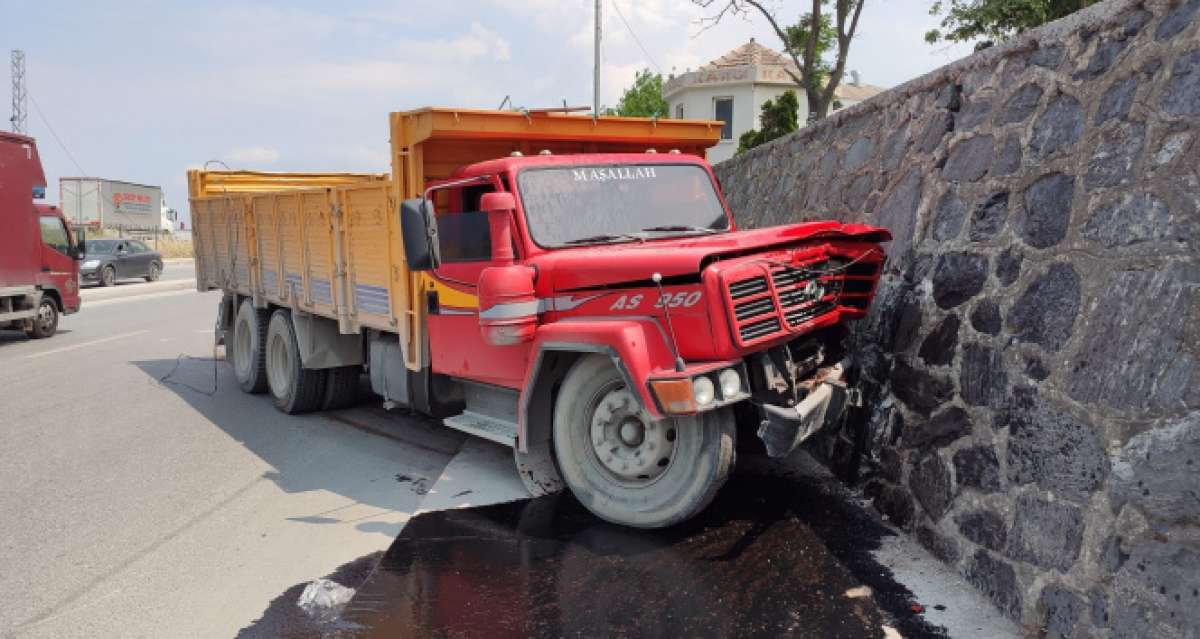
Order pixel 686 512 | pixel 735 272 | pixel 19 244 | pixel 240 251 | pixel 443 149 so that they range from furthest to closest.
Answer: pixel 19 244 → pixel 240 251 → pixel 443 149 → pixel 686 512 → pixel 735 272

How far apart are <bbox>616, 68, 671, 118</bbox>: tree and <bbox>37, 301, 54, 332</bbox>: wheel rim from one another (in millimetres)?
37025

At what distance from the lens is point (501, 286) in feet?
16.5

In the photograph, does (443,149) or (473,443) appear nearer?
(443,149)

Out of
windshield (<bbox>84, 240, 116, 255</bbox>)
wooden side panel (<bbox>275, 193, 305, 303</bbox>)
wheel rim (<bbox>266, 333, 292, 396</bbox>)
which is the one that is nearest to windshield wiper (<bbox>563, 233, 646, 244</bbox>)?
wooden side panel (<bbox>275, 193, 305, 303</bbox>)

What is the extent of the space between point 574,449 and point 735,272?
1562mm

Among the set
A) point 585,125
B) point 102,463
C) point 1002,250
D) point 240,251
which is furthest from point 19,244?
point 1002,250

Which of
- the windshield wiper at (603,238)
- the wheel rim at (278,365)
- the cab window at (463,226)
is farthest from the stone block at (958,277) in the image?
the wheel rim at (278,365)

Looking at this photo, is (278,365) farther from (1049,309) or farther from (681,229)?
(1049,309)

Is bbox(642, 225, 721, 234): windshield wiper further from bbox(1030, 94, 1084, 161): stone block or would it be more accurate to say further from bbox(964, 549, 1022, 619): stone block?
bbox(964, 549, 1022, 619): stone block

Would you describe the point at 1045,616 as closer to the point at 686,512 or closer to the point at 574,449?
the point at 686,512

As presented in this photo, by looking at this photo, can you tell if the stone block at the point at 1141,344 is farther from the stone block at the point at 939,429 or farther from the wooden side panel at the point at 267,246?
the wooden side panel at the point at 267,246

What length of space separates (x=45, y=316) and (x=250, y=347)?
7.52 metres

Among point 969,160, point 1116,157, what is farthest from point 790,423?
point 969,160

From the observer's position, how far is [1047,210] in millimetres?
4219
